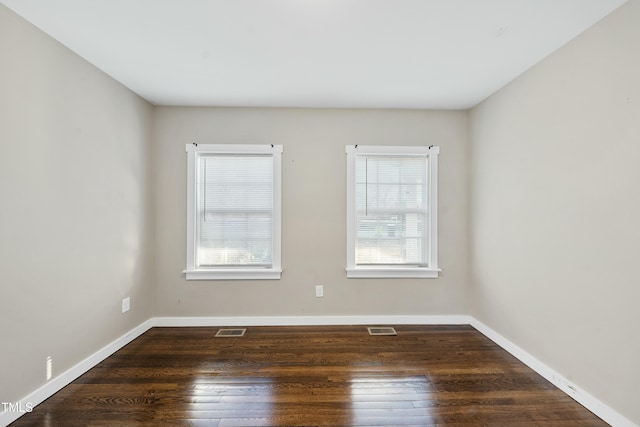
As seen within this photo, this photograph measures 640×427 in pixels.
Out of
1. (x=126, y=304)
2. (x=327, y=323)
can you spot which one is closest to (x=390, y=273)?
(x=327, y=323)

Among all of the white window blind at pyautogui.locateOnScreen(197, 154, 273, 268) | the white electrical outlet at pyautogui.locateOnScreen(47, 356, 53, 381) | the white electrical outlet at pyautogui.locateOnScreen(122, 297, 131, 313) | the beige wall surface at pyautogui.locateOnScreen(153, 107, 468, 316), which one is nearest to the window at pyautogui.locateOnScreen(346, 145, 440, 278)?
the beige wall surface at pyautogui.locateOnScreen(153, 107, 468, 316)

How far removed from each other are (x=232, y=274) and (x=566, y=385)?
9.83 feet

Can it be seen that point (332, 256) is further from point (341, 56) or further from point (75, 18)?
point (75, 18)

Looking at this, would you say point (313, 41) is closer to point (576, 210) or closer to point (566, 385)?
point (576, 210)

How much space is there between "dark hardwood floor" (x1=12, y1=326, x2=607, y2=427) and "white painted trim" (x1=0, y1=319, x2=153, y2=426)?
0.16 ft

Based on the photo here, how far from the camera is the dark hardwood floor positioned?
1795 mm

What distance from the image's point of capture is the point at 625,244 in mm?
1682

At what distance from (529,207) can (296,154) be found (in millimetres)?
2268

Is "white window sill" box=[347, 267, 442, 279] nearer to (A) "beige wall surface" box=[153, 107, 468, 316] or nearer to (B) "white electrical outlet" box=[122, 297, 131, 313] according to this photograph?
(A) "beige wall surface" box=[153, 107, 468, 316]

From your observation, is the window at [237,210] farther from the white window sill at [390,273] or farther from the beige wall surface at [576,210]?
the beige wall surface at [576,210]

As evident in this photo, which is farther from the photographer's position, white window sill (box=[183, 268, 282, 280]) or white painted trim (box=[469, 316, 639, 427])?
white window sill (box=[183, 268, 282, 280])

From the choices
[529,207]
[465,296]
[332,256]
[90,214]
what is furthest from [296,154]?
[465,296]

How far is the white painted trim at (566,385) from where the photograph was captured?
173 cm

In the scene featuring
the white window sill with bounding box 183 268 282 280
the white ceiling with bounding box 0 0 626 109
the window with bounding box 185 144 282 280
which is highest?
the white ceiling with bounding box 0 0 626 109
